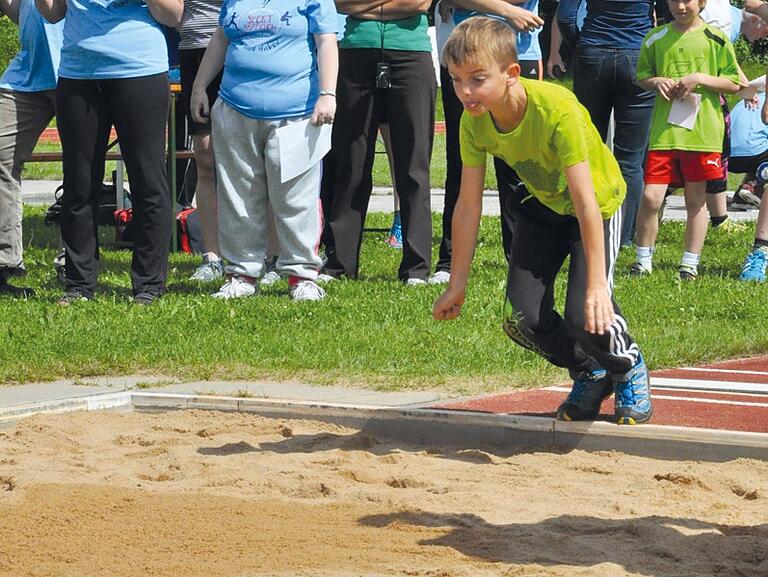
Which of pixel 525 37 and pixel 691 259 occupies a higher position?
pixel 525 37

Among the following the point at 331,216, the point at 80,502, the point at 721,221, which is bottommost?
the point at 721,221

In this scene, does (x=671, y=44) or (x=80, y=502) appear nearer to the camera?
(x=80, y=502)

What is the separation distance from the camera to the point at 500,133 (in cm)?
604

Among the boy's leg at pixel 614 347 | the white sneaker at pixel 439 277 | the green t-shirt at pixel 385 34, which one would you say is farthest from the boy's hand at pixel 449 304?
the green t-shirt at pixel 385 34

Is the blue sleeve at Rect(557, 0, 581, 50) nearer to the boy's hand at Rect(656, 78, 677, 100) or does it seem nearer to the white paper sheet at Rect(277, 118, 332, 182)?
the boy's hand at Rect(656, 78, 677, 100)

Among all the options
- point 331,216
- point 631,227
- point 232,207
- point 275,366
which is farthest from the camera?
point 631,227

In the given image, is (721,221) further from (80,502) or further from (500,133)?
(80,502)

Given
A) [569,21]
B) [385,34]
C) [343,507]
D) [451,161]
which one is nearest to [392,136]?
[451,161]

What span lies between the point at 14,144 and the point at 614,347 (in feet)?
17.7

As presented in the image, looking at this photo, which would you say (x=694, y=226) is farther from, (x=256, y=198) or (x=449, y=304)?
(x=449, y=304)

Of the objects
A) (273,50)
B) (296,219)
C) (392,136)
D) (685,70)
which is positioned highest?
(273,50)

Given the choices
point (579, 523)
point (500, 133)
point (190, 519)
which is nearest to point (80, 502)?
point (190, 519)

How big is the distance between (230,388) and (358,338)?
3.90 feet

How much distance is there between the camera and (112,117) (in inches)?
368
